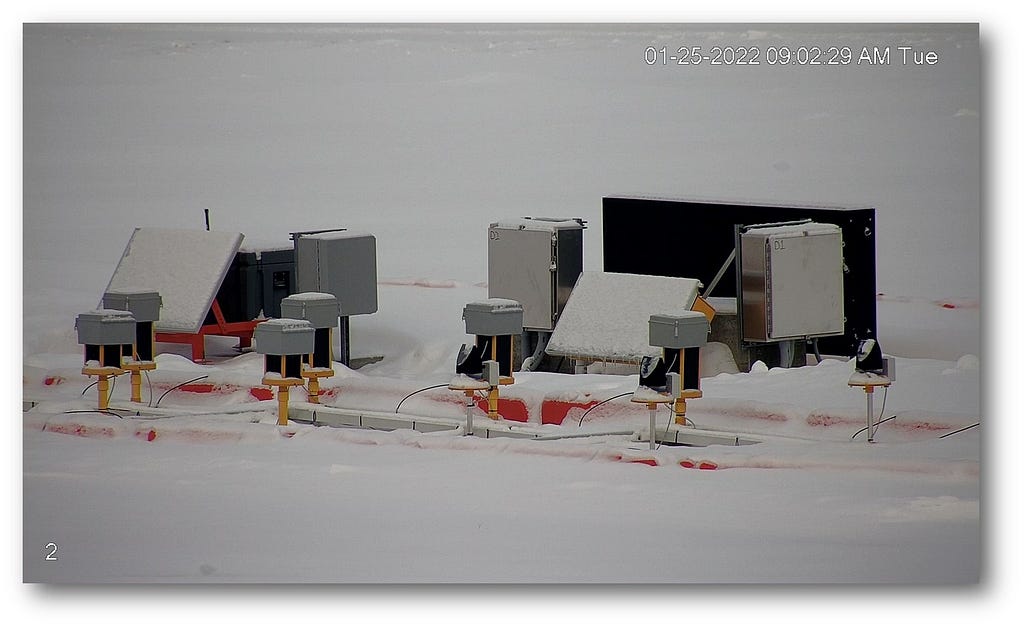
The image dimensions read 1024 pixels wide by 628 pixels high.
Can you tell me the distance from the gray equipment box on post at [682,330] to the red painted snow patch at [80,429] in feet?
5.97

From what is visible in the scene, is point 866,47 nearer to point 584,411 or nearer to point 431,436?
point 584,411

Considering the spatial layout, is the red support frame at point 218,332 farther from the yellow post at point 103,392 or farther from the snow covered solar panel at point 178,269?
the yellow post at point 103,392

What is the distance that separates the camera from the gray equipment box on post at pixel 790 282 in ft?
15.6

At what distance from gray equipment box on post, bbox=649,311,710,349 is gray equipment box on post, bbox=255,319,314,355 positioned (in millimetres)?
1106

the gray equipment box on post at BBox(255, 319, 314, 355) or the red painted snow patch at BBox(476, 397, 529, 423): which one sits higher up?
the gray equipment box on post at BBox(255, 319, 314, 355)

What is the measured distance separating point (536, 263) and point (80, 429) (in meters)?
1.59

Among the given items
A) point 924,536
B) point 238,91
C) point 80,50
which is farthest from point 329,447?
point 924,536

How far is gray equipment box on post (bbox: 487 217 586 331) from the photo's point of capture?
4895 mm

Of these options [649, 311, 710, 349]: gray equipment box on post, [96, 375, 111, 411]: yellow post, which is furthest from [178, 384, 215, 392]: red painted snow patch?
[649, 311, 710, 349]: gray equipment box on post

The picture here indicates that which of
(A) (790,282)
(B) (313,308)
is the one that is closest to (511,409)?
(B) (313,308)

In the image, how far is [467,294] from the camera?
498 centimetres

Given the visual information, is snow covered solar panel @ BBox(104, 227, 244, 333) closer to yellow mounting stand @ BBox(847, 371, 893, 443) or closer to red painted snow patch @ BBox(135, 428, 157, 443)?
red painted snow patch @ BBox(135, 428, 157, 443)

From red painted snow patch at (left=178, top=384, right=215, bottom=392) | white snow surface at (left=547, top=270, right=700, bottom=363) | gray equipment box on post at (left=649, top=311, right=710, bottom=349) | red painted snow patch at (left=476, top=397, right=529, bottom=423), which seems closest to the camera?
gray equipment box on post at (left=649, top=311, right=710, bottom=349)

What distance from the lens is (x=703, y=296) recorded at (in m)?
4.80
